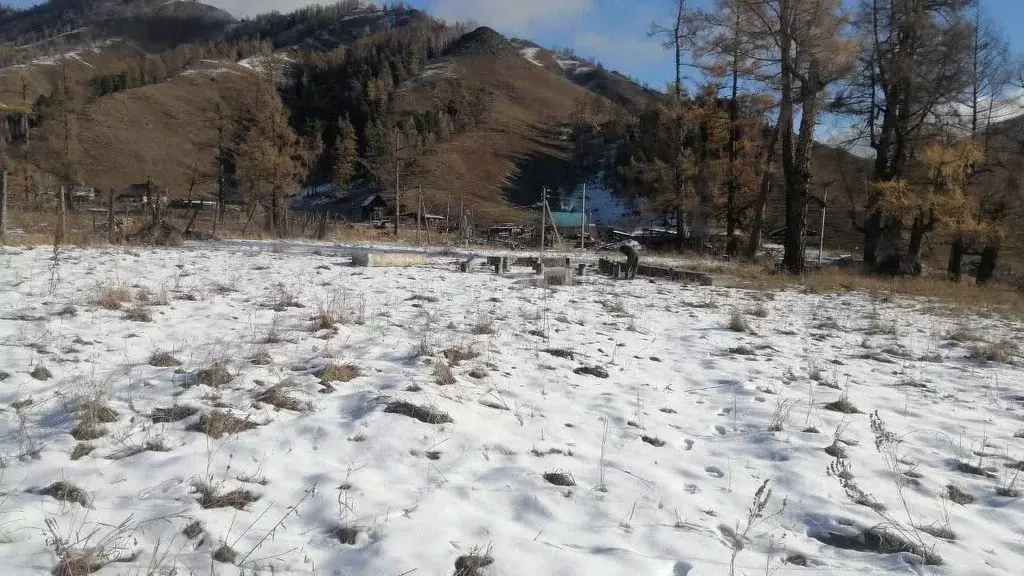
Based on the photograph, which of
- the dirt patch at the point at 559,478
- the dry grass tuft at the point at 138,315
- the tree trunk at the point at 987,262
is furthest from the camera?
the tree trunk at the point at 987,262

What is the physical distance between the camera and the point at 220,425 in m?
3.38

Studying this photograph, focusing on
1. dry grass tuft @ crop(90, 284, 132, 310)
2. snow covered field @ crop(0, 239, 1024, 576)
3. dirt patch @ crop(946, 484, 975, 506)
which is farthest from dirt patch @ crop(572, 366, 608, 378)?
dry grass tuft @ crop(90, 284, 132, 310)

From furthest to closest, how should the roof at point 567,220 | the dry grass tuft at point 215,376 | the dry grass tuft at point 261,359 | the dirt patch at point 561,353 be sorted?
the roof at point 567,220 < the dirt patch at point 561,353 < the dry grass tuft at point 261,359 < the dry grass tuft at point 215,376

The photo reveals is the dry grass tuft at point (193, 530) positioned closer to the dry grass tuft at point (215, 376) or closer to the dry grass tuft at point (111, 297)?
the dry grass tuft at point (215, 376)

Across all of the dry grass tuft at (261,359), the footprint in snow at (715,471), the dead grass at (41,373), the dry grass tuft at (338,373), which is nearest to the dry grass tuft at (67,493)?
the dead grass at (41,373)

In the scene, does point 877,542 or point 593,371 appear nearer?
point 877,542

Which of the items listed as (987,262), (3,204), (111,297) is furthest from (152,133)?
(987,262)

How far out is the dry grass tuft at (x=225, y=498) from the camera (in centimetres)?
269

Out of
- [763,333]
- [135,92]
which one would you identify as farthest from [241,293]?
[135,92]

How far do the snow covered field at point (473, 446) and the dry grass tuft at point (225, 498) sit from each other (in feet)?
0.04

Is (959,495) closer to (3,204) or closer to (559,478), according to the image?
(559,478)

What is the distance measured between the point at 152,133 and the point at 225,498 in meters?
119

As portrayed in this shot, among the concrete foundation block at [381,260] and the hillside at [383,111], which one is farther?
the hillside at [383,111]

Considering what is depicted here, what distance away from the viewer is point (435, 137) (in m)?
96.5
